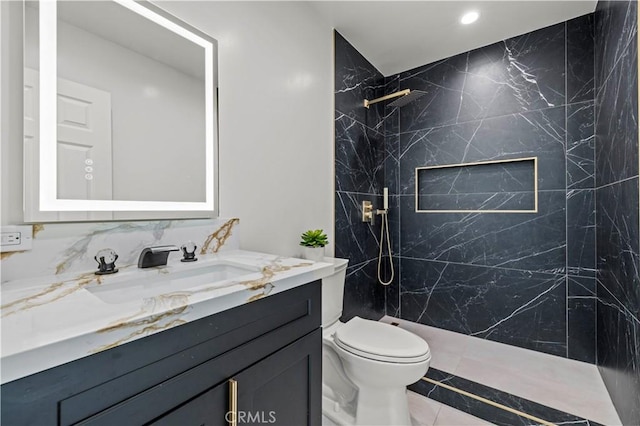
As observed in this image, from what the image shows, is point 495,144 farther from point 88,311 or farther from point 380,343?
point 88,311

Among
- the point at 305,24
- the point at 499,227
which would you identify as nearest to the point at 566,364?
the point at 499,227

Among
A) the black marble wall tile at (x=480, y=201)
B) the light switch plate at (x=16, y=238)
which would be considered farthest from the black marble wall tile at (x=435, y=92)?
the light switch plate at (x=16, y=238)

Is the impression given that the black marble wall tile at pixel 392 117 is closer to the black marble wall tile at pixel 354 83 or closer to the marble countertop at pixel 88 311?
the black marble wall tile at pixel 354 83

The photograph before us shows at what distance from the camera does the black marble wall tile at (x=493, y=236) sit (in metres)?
2.07

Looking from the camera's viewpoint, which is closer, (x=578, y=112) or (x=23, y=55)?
(x=23, y=55)

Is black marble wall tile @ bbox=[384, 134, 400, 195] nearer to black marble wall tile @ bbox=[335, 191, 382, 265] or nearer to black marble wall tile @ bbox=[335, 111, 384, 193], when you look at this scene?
black marble wall tile @ bbox=[335, 111, 384, 193]

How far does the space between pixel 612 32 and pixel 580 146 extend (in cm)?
71

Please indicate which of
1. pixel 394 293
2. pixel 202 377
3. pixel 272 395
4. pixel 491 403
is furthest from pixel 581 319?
pixel 202 377

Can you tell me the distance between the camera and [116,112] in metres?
1.03

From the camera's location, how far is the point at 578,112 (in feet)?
6.49

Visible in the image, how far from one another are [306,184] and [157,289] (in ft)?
3.70

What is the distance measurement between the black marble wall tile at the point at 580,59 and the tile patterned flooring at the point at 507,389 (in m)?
1.84

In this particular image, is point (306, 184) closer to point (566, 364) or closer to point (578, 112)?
point (578, 112)

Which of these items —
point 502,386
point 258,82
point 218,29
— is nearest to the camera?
point 218,29
